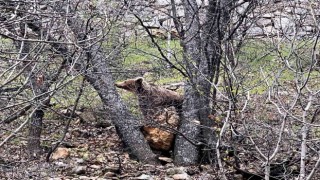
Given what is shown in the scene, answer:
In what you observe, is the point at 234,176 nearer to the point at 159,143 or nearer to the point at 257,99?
the point at 257,99

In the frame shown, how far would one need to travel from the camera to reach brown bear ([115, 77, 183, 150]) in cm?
730

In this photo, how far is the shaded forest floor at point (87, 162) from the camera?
6.53 metres

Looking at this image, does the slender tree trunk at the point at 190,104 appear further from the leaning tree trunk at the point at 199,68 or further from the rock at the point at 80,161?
the rock at the point at 80,161

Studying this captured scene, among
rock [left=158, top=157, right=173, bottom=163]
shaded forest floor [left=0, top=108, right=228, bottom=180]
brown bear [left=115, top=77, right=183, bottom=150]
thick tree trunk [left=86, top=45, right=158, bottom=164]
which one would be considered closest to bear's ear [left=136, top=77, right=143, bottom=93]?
brown bear [left=115, top=77, right=183, bottom=150]

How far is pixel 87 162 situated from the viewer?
24.2 ft

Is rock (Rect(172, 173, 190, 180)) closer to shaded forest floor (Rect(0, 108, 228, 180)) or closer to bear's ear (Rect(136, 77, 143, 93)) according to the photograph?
shaded forest floor (Rect(0, 108, 228, 180))

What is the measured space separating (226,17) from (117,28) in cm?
175

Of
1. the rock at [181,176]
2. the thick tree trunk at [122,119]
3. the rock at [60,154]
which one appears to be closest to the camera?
the rock at [181,176]

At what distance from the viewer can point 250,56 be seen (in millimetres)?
7547

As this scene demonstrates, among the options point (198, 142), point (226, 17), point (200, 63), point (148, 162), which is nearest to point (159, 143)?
point (148, 162)

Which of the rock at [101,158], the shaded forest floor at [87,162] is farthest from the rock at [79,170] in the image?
the rock at [101,158]

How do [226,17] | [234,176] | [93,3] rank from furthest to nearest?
1. [93,3]
2. [226,17]
3. [234,176]

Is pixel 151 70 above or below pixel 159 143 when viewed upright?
above

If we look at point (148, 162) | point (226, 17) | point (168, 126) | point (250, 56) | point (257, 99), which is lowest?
point (148, 162)
